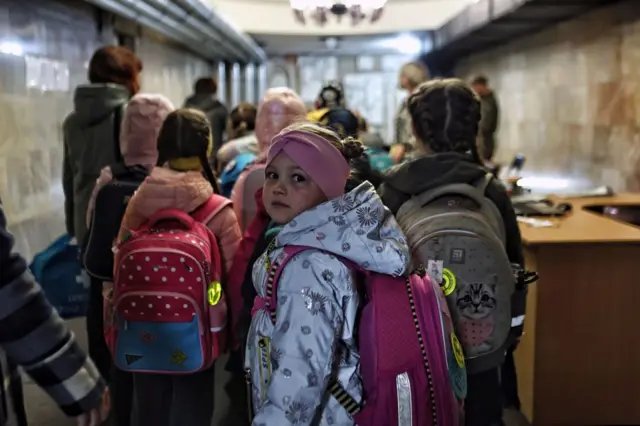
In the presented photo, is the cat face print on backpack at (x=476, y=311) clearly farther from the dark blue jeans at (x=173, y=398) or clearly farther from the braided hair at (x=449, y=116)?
the dark blue jeans at (x=173, y=398)

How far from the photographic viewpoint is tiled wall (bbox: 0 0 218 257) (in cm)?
400

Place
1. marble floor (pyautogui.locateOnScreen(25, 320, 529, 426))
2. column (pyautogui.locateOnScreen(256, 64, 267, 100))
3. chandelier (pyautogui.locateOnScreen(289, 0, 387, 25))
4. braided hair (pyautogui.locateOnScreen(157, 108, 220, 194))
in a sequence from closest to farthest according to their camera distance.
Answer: braided hair (pyautogui.locateOnScreen(157, 108, 220, 194)), marble floor (pyautogui.locateOnScreen(25, 320, 529, 426)), chandelier (pyautogui.locateOnScreen(289, 0, 387, 25)), column (pyautogui.locateOnScreen(256, 64, 267, 100))

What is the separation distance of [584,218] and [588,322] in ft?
2.10

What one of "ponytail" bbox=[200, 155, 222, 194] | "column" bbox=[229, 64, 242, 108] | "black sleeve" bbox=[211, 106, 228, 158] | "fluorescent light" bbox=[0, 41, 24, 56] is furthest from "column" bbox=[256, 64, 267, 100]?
"ponytail" bbox=[200, 155, 222, 194]

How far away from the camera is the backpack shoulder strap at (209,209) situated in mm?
2316

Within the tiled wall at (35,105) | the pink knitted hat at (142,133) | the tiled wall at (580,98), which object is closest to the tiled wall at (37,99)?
the tiled wall at (35,105)

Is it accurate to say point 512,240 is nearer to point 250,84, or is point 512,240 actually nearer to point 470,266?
point 470,266

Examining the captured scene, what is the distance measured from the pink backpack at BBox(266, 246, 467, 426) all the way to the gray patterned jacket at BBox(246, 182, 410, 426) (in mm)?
29

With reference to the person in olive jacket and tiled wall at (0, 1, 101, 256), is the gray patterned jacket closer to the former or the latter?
the person in olive jacket

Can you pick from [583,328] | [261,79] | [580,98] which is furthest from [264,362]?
[261,79]

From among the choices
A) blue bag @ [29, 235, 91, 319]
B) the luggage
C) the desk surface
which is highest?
the luggage

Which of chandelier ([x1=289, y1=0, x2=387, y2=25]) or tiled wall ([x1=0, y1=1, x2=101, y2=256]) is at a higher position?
chandelier ([x1=289, y1=0, x2=387, y2=25])

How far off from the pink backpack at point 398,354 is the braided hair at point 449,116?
2.72 ft

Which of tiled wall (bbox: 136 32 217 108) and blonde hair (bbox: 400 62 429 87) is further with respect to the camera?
tiled wall (bbox: 136 32 217 108)
